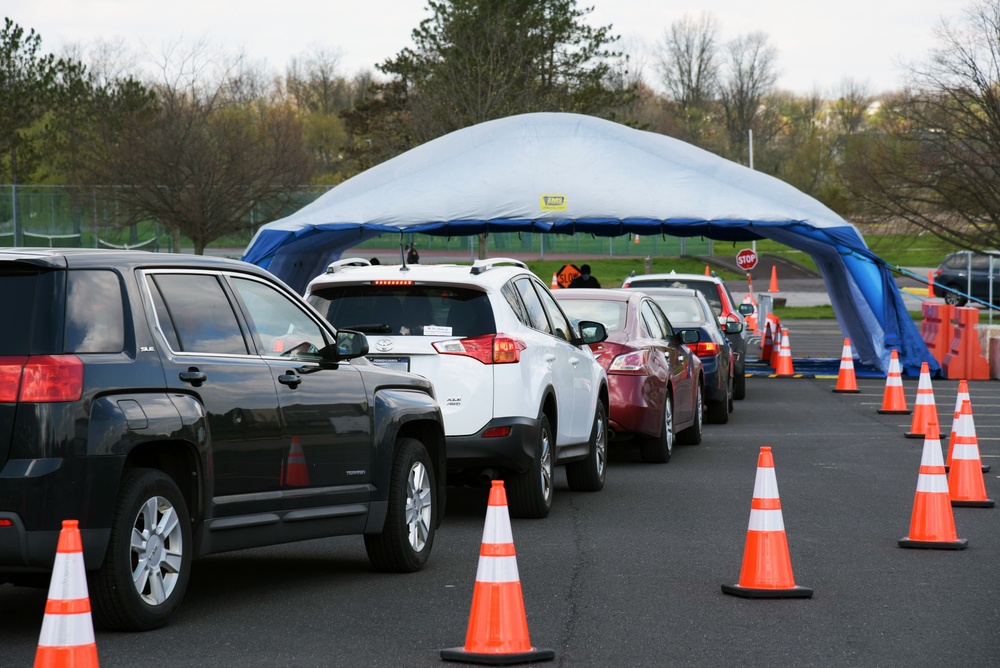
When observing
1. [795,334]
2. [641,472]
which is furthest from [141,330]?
[795,334]

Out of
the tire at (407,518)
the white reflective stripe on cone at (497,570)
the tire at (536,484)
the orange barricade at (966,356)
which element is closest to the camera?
the white reflective stripe on cone at (497,570)

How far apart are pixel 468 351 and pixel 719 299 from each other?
1269 centimetres

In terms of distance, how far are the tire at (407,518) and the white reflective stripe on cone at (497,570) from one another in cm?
223

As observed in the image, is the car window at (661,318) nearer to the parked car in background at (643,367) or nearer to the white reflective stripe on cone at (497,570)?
the parked car in background at (643,367)

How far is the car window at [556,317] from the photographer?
10961 mm

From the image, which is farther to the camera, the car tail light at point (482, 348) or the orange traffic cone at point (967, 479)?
the orange traffic cone at point (967, 479)

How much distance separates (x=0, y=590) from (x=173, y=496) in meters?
1.89

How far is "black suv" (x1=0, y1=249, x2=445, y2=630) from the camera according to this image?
5.86 metres

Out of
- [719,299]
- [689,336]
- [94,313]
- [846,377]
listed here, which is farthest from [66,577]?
[846,377]

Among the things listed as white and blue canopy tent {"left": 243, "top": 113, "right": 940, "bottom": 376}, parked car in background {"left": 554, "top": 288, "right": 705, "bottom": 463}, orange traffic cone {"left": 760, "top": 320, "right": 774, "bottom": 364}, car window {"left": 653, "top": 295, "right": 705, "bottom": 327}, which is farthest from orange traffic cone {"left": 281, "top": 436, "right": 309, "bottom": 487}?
orange traffic cone {"left": 760, "top": 320, "right": 774, "bottom": 364}

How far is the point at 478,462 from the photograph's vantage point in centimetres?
947

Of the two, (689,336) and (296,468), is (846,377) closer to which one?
(689,336)

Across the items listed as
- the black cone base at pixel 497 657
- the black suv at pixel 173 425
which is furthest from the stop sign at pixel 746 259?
the black cone base at pixel 497 657

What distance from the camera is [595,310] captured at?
14.0 m
